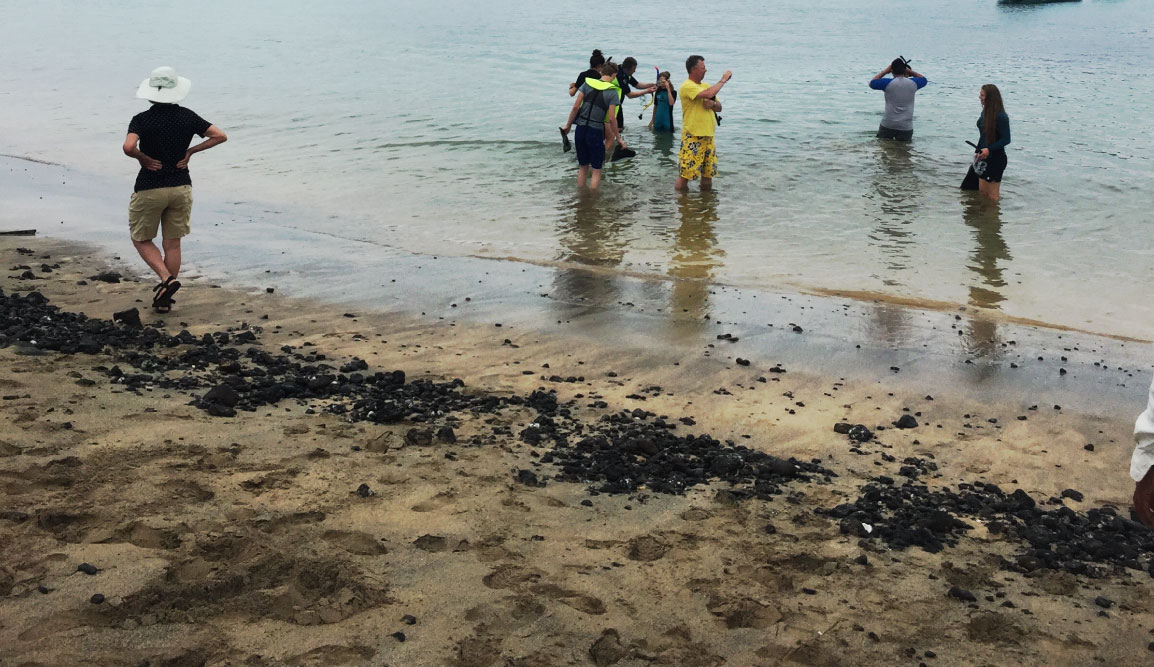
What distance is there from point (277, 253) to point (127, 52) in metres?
32.2

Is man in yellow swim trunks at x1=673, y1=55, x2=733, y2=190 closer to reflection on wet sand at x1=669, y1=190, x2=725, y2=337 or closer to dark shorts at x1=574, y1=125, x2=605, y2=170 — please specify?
reflection on wet sand at x1=669, y1=190, x2=725, y2=337

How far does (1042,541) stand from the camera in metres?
4.58

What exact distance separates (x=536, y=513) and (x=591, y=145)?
10061 millimetres

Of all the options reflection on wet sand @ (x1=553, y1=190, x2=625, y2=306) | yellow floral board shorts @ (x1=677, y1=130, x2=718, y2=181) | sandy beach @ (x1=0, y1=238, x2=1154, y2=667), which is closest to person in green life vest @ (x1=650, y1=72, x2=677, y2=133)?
yellow floral board shorts @ (x1=677, y1=130, x2=718, y2=181)

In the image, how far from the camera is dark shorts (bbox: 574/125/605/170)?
45.7 feet

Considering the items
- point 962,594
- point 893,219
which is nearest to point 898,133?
point 893,219

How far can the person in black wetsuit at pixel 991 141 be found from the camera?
12.5 metres

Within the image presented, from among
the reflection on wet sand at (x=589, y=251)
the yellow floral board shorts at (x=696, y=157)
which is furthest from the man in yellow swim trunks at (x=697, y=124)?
the reflection on wet sand at (x=589, y=251)

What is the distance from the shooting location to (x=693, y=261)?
429 inches

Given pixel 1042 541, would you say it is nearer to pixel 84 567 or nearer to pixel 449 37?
pixel 84 567

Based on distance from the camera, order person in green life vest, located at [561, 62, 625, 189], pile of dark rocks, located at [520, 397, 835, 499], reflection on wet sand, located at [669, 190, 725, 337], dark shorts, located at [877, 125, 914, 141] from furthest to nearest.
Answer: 1. dark shorts, located at [877, 125, 914, 141]
2. person in green life vest, located at [561, 62, 625, 189]
3. reflection on wet sand, located at [669, 190, 725, 337]
4. pile of dark rocks, located at [520, 397, 835, 499]

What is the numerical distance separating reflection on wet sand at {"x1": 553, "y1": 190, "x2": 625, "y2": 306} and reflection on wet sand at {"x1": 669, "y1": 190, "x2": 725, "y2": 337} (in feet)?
2.04

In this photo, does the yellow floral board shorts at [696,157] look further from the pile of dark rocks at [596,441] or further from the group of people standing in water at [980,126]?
the pile of dark rocks at [596,441]

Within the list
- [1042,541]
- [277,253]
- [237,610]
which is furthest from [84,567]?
[277,253]
